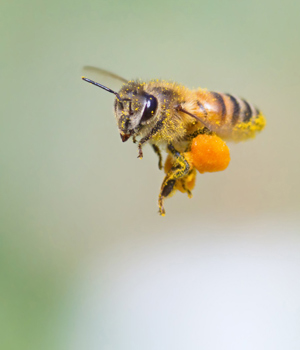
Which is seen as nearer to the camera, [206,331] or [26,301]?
[206,331]

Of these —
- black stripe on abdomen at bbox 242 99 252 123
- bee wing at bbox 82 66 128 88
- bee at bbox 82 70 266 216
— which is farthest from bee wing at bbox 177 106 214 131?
bee wing at bbox 82 66 128 88

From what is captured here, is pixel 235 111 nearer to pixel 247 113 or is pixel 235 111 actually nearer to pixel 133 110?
pixel 247 113

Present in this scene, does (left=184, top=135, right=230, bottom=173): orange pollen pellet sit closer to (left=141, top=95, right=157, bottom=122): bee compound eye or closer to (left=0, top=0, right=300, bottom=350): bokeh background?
(left=141, top=95, right=157, bottom=122): bee compound eye

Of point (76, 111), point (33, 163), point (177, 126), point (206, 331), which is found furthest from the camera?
point (76, 111)

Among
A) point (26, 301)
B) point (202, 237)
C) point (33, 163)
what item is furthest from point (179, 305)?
point (33, 163)

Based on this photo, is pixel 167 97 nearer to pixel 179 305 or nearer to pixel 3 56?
pixel 179 305

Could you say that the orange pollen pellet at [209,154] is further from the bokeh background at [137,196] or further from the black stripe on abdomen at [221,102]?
the bokeh background at [137,196]
